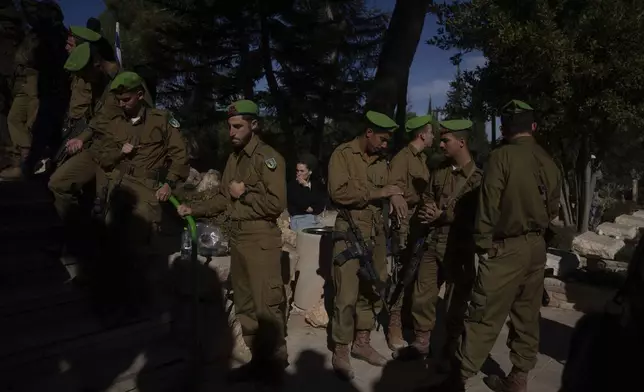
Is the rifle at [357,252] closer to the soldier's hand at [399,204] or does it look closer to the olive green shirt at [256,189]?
the soldier's hand at [399,204]

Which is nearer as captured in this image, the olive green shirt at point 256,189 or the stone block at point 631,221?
the olive green shirt at point 256,189

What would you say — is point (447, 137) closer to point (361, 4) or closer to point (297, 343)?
point (297, 343)

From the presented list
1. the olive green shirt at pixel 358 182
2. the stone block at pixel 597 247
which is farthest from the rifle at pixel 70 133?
the stone block at pixel 597 247

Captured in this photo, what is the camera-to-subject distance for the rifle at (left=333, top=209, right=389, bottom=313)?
4328mm

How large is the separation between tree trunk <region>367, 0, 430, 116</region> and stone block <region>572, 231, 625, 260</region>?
407cm

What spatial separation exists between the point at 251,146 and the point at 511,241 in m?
2.05

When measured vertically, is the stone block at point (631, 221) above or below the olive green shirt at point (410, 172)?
below

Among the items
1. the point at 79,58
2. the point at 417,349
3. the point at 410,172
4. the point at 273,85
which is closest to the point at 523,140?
the point at 410,172

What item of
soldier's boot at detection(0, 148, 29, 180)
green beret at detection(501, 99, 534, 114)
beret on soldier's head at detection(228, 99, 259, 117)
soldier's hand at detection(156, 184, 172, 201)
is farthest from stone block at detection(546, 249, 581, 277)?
soldier's boot at detection(0, 148, 29, 180)

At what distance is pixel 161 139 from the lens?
4.16m

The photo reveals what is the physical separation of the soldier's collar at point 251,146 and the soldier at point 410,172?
140cm

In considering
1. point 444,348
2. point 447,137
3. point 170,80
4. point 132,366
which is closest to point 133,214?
point 132,366

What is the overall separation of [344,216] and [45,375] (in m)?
2.49

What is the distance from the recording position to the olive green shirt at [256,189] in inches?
152
